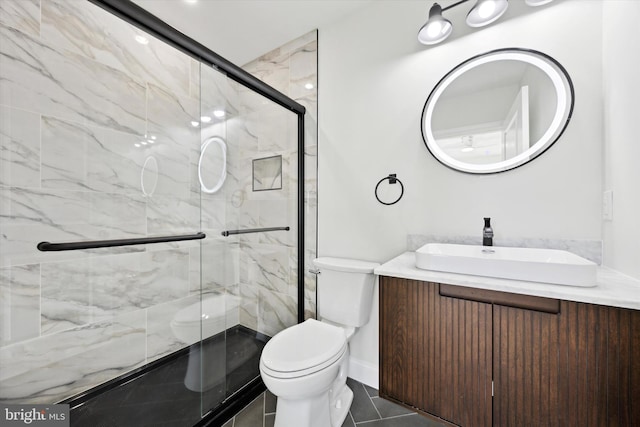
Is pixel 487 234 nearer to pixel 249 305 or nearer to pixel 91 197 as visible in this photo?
pixel 249 305

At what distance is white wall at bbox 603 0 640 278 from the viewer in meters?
0.94

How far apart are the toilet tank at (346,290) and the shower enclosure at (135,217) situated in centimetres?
40

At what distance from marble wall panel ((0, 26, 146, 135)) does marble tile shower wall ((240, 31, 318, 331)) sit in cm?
97

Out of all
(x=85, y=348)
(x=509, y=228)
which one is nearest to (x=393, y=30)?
(x=509, y=228)

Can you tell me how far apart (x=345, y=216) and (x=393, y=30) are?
1300mm

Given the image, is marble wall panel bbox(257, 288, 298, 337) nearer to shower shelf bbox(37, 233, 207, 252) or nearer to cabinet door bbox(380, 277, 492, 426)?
shower shelf bbox(37, 233, 207, 252)

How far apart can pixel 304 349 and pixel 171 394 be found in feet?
2.95

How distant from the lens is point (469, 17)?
1.35m

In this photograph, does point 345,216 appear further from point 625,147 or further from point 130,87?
point 130,87

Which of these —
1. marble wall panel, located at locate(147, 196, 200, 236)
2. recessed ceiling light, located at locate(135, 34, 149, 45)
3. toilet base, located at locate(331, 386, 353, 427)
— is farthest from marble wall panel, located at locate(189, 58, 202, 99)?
toilet base, located at locate(331, 386, 353, 427)

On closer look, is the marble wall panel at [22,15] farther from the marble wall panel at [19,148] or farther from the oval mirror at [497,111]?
the oval mirror at [497,111]

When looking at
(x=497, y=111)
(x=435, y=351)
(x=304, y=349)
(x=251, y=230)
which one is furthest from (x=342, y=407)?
(x=497, y=111)

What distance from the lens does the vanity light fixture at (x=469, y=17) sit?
1.27 m

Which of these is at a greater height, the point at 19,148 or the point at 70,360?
the point at 19,148
